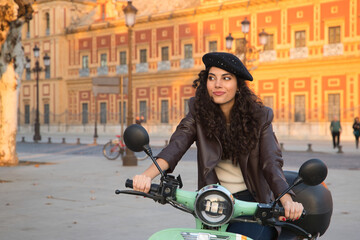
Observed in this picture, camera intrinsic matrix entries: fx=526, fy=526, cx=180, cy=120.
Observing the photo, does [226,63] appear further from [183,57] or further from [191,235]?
[183,57]

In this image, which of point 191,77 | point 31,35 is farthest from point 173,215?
point 31,35

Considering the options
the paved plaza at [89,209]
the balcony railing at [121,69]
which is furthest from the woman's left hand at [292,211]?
the balcony railing at [121,69]

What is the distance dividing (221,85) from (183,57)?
34125mm

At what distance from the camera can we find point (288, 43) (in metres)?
31.7

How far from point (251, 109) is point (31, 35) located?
1755 inches

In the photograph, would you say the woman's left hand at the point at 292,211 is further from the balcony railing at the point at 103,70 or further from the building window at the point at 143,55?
the balcony railing at the point at 103,70

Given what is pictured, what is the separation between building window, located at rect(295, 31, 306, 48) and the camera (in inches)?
1230

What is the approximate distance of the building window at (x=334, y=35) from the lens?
29.9 meters

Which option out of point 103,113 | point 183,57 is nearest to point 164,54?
point 183,57

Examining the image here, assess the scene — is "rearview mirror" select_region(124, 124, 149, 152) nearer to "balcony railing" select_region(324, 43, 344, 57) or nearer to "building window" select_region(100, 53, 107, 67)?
"balcony railing" select_region(324, 43, 344, 57)

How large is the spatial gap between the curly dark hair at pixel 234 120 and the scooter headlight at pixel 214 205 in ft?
2.03

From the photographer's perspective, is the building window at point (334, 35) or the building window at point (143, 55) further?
the building window at point (143, 55)

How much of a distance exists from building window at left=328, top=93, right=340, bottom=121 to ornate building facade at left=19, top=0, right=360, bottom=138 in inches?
1.5

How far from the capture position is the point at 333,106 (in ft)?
97.7
